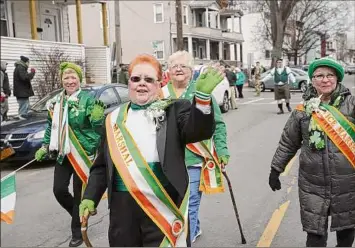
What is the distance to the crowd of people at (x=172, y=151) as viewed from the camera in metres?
2.83

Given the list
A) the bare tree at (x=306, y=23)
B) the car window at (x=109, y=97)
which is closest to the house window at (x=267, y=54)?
the bare tree at (x=306, y=23)

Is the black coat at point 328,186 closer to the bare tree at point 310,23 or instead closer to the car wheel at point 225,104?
the car wheel at point 225,104

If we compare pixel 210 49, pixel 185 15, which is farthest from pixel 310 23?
pixel 185 15

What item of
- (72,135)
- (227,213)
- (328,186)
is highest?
(72,135)

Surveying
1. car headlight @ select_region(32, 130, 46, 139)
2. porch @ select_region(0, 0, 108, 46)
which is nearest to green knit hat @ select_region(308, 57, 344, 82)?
car headlight @ select_region(32, 130, 46, 139)

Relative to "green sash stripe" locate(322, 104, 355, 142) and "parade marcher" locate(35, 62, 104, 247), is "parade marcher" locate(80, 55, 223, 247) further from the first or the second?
"parade marcher" locate(35, 62, 104, 247)

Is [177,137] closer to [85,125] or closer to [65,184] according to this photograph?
[85,125]

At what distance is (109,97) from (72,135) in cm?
597

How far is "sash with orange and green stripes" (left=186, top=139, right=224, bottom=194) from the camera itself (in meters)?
4.65

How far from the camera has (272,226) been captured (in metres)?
5.59

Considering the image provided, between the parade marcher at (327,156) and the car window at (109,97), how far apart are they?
729 centimetres

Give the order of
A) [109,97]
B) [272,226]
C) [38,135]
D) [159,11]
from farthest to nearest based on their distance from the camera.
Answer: [159,11]
[109,97]
[38,135]
[272,226]

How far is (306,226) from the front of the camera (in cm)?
375

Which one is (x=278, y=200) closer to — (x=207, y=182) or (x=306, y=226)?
(x=207, y=182)
